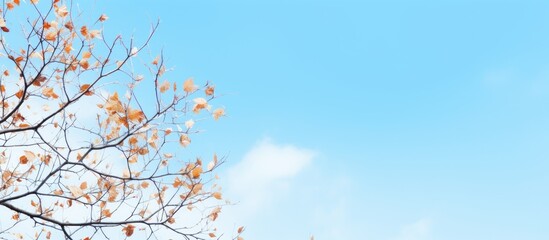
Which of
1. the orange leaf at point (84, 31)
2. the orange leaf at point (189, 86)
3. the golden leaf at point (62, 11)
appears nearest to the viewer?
the orange leaf at point (189, 86)

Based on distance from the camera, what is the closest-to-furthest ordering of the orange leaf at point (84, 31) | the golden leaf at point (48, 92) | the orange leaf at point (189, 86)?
the orange leaf at point (189, 86), the orange leaf at point (84, 31), the golden leaf at point (48, 92)

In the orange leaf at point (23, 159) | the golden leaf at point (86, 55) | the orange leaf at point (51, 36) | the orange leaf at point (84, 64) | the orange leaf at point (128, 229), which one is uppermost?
the golden leaf at point (86, 55)

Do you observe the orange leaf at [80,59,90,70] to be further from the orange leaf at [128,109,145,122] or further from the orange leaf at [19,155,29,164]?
the orange leaf at [19,155,29,164]

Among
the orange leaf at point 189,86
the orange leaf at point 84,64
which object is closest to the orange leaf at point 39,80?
the orange leaf at point 84,64

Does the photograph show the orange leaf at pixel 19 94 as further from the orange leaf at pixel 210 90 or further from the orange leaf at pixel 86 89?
the orange leaf at pixel 210 90

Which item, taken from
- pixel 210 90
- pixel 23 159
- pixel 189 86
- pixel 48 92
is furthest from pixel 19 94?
pixel 210 90

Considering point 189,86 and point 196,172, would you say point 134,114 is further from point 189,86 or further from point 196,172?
point 196,172

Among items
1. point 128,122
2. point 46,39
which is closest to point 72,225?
point 128,122

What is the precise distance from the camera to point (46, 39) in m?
4.15

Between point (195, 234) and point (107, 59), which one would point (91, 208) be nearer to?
point (195, 234)

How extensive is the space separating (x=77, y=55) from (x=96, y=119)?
0.53 m

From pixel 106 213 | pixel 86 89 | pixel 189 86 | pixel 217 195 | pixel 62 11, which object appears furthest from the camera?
pixel 106 213

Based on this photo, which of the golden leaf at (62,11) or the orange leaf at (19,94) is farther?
the orange leaf at (19,94)

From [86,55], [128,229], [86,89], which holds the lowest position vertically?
[128,229]
